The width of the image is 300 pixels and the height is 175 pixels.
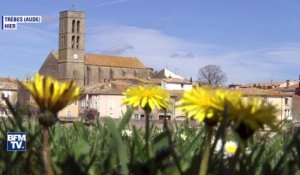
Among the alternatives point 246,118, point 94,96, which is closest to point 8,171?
point 246,118

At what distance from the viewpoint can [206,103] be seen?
0.89 m

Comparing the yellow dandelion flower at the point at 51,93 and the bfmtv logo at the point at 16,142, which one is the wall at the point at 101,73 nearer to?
the bfmtv logo at the point at 16,142

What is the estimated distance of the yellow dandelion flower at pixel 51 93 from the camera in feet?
3.06

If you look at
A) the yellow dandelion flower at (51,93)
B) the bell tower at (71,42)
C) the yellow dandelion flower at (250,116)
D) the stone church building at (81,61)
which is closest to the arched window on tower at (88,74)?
the stone church building at (81,61)

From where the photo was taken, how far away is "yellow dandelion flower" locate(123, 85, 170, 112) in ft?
4.69

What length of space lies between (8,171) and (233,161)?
16.5 inches

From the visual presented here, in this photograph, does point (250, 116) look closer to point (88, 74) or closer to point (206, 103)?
point (206, 103)

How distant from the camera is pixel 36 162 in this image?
121 centimetres

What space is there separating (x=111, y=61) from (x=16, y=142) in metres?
115

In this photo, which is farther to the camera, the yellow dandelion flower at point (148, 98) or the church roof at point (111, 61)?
the church roof at point (111, 61)

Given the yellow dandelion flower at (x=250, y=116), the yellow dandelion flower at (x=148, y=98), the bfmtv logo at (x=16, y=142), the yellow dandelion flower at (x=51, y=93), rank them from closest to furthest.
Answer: the yellow dandelion flower at (x=250, y=116), the yellow dandelion flower at (x=51, y=93), the bfmtv logo at (x=16, y=142), the yellow dandelion flower at (x=148, y=98)

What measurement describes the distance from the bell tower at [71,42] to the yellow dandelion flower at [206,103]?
113 meters

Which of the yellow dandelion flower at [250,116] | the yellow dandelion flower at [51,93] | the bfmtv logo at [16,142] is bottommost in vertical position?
the bfmtv logo at [16,142]

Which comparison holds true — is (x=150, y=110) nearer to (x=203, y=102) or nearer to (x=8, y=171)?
(x=8, y=171)
